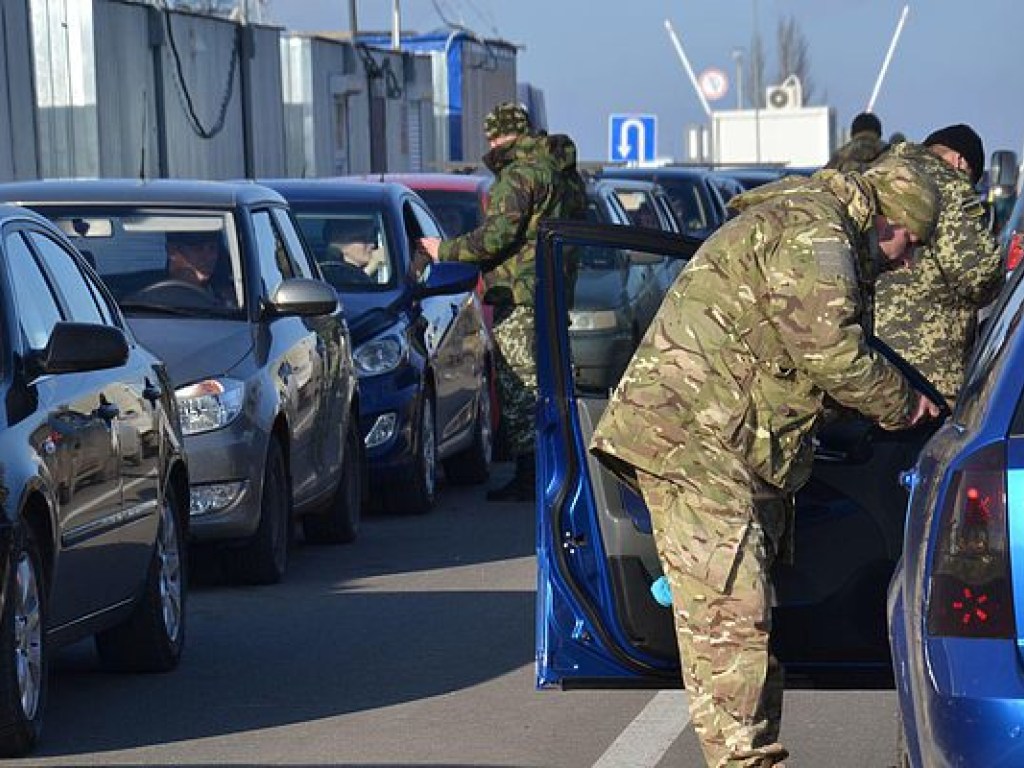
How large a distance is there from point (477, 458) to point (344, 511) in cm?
285

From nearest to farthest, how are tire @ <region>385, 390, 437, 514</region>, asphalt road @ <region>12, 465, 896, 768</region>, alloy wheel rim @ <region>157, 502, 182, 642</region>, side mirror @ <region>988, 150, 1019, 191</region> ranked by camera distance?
asphalt road @ <region>12, 465, 896, 768</region>, alloy wheel rim @ <region>157, 502, 182, 642</region>, tire @ <region>385, 390, 437, 514</region>, side mirror @ <region>988, 150, 1019, 191</region>

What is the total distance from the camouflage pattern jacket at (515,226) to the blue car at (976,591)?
881 centimetres

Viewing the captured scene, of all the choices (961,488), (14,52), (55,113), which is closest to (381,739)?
(961,488)

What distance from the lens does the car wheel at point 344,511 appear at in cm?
1280

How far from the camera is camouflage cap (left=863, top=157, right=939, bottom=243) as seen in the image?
257 inches

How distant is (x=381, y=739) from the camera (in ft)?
26.4

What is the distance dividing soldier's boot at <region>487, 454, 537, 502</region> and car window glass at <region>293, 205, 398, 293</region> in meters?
1.17

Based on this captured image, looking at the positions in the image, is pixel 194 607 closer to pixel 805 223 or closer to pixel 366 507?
pixel 366 507

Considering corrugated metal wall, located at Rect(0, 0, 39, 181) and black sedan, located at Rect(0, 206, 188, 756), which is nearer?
black sedan, located at Rect(0, 206, 188, 756)

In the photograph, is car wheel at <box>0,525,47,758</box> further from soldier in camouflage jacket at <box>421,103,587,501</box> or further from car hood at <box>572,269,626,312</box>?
soldier in camouflage jacket at <box>421,103,587,501</box>

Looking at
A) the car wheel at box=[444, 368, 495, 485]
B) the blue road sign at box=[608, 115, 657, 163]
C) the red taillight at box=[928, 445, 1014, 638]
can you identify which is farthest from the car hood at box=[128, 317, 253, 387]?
the blue road sign at box=[608, 115, 657, 163]

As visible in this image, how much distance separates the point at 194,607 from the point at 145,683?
5.60ft

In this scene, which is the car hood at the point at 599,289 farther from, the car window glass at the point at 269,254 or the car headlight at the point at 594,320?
the car window glass at the point at 269,254

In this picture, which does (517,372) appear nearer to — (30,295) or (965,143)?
(965,143)
